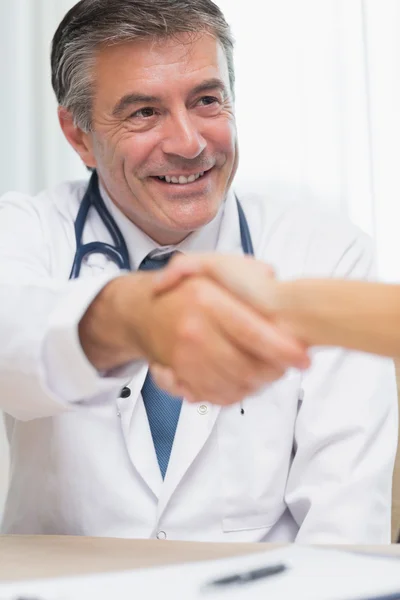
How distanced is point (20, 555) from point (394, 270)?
193cm

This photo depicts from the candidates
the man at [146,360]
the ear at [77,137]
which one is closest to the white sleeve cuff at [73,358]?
the man at [146,360]

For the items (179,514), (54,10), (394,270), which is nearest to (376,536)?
(179,514)

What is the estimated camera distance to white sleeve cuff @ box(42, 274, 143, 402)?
1.02 meters

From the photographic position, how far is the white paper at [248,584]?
2.48 ft

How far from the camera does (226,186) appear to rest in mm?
1573

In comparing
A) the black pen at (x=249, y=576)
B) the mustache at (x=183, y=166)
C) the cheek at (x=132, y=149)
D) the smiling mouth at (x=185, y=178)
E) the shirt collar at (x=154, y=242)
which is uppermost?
the cheek at (x=132, y=149)

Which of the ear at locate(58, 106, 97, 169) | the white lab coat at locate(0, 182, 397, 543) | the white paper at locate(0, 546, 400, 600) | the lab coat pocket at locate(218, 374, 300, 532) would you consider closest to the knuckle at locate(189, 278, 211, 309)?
the white paper at locate(0, 546, 400, 600)

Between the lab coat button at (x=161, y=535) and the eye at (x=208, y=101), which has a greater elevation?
the eye at (x=208, y=101)

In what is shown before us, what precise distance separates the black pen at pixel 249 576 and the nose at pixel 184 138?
0.82 meters

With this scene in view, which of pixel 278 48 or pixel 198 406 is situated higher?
pixel 278 48

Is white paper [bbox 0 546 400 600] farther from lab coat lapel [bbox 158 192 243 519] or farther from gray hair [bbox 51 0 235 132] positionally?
gray hair [bbox 51 0 235 132]

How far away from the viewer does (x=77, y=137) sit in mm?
1705

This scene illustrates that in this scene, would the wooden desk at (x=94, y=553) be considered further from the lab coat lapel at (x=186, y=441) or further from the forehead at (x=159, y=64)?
the forehead at (x=159, y=64)

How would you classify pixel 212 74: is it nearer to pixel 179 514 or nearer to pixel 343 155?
pixel 179 514
